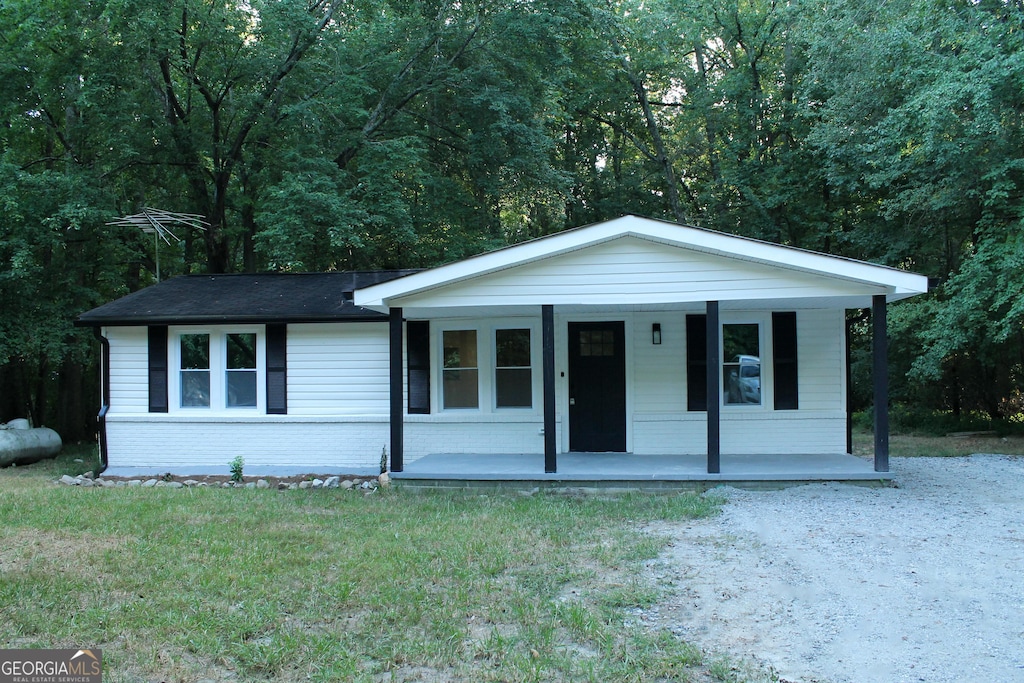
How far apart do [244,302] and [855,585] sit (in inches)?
363

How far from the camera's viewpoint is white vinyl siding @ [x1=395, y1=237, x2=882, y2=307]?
873 centimetres

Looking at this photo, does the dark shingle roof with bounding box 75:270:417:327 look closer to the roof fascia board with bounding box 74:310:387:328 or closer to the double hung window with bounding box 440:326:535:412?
the roof fascia board with bounding box 74:310:387:328

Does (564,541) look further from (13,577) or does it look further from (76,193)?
(76,193)

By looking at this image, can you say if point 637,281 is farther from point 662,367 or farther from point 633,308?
point 662,367

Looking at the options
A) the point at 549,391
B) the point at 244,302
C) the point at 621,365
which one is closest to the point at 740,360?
the point at 621,365

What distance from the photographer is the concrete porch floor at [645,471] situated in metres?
8.95

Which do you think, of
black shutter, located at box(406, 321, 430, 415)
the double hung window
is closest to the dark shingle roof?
black shutter, located at box(406, 321, 430, 415)

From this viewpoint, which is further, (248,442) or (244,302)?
(244,302)

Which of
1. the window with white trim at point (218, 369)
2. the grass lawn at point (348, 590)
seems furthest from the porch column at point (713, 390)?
the window with white trim at point (218, 369)

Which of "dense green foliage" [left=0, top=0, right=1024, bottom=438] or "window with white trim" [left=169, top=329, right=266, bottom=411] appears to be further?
"dense green foliage" [left=0, top=0, right=1024, bottom=438]

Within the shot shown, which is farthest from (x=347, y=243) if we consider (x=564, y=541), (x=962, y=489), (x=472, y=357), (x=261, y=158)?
(x=962, y=489)

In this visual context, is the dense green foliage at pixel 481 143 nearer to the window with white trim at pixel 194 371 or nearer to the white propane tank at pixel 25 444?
the white propane tank at pixel 25 444

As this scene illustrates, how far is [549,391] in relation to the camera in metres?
9.11

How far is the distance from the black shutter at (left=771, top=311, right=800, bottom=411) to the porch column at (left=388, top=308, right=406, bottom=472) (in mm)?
5008
